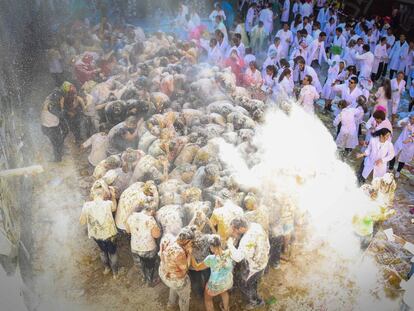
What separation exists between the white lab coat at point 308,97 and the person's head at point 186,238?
499cm

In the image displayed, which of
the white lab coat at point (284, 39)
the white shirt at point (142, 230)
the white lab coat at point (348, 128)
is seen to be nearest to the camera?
the white shirt at point (142, 230)

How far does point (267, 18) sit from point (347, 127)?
22.6ft

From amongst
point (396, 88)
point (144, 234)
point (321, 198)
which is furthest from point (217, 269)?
point (396, 88)

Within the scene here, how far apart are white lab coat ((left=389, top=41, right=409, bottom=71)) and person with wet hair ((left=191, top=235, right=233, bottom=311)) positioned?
928 cm

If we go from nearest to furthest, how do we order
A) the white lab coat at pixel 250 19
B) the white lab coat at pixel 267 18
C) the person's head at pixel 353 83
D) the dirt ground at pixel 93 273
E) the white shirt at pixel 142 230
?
the white shirt at pixel 142 230 → the dirt ground at pixel 93 273 → the person's head at pixel 353 83 → the white lab coat at pixel 267 18 → the white lab coat at pixel 250 19

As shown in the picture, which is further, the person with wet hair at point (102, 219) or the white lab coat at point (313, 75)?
the white lab coat at point (313, 75)

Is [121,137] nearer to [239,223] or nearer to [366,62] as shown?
[239,223]

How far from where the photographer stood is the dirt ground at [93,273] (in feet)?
18.3

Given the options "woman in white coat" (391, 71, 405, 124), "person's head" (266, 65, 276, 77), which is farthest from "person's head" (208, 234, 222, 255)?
"woman in white coat" (391, 71, 405, 124)

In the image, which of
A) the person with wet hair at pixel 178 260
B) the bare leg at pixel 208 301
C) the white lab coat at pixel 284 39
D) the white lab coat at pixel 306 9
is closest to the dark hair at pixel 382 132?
the person with wet hair at pixel 178 260

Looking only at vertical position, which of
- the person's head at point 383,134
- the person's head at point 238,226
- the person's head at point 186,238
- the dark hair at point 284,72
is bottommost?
the person's head at point 238,226

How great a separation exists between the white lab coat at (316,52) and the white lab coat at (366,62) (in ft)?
3.04

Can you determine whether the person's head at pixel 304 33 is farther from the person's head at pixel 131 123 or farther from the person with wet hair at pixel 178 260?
the person with wet hair at pixel 178 260

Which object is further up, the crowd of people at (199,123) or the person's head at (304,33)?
the person's head at (304,33)
